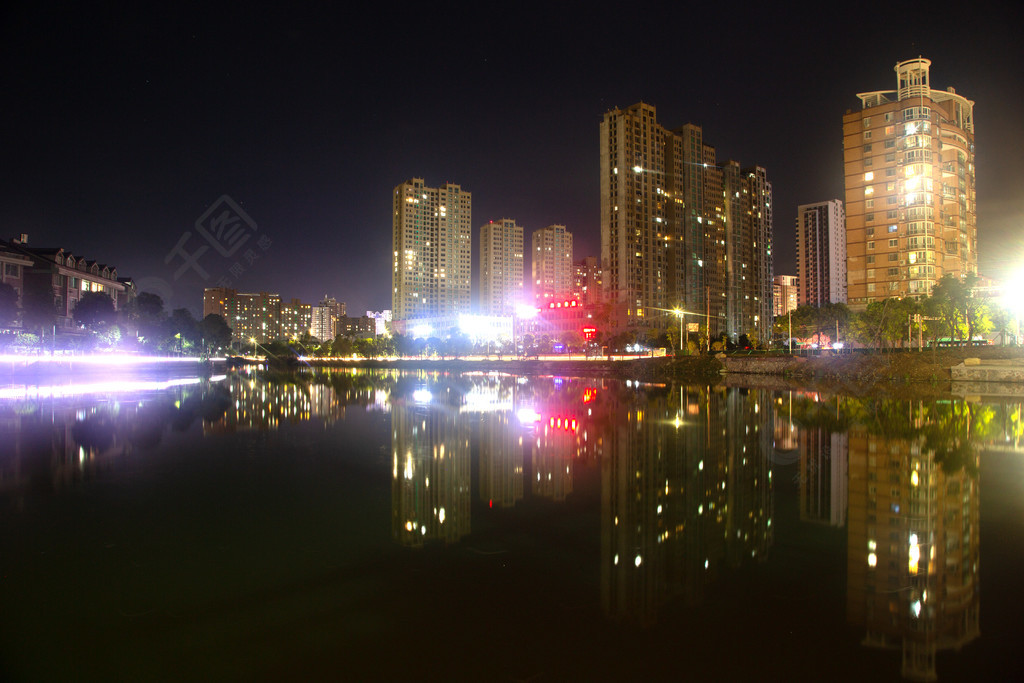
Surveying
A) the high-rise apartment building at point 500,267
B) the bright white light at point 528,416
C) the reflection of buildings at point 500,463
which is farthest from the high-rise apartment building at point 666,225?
the reflection of buildings at point 500,463

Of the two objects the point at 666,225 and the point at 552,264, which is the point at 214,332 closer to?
the point at 666,225

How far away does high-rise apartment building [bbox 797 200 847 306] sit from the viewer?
15950 centimetres

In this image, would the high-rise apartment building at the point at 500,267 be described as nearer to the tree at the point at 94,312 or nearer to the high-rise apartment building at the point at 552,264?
the high-rise apartment building at the point at 552,264

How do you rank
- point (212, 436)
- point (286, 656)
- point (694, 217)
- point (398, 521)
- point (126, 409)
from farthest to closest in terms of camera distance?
point (694, 217) < point (126, 409) < point (212, 436) < point (398, 521) < point (286, 656)

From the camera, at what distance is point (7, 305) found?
46.9m

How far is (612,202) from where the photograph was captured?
115 m

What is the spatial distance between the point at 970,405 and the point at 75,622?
29608mm

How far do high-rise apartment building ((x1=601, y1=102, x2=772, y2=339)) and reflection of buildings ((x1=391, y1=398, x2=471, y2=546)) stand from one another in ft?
333

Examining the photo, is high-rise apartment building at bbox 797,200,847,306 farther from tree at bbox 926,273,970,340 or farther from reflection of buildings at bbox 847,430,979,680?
reflection of buildings at bbox 847,430,979,680

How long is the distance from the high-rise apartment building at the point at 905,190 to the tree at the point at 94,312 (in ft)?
309

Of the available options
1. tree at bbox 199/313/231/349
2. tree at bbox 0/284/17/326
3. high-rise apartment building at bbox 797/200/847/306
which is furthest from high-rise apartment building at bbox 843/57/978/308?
tree at bbox 199/313/231/349

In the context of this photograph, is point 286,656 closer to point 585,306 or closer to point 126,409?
point 126,409

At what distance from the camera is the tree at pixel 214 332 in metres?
101

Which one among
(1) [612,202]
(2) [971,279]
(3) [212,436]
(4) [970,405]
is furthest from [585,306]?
(3) [212,436]
